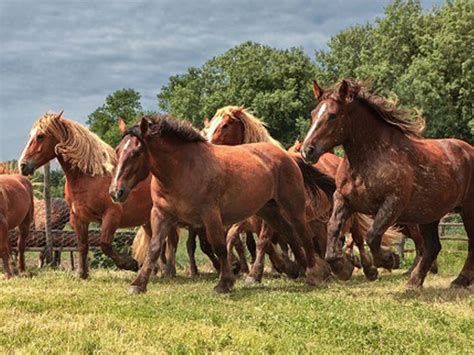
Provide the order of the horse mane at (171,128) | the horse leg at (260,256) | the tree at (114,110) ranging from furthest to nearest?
the tree at (114,110), the horse leg at (260,256), the horse mane at (171,128)

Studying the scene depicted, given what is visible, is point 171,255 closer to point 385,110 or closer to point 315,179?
point 315,179

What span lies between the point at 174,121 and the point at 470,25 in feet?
90.4

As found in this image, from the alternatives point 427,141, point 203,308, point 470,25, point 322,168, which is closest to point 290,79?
point 470,25

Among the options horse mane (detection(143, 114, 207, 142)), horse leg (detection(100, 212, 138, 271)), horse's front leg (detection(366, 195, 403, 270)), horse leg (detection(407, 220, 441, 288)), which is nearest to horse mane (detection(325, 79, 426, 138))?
horse's front leg (detection(366, 195, 403, 270))

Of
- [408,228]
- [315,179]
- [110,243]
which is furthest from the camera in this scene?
[408,228]

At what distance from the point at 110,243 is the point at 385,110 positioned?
4896 mm

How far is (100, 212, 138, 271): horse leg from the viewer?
945cm

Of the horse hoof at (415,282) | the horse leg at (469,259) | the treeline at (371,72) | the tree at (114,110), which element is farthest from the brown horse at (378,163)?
the tree at (114,110)

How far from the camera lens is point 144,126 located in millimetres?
7219

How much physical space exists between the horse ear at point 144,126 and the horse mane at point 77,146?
2729 mm

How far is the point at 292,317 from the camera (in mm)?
5500

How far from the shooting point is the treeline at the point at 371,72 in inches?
1198

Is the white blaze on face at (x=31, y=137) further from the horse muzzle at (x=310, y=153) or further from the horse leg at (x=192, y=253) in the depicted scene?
the horse muzzle at (x=310, y=153)

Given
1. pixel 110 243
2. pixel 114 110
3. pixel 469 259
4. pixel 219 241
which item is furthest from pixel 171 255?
pixel 114 110
